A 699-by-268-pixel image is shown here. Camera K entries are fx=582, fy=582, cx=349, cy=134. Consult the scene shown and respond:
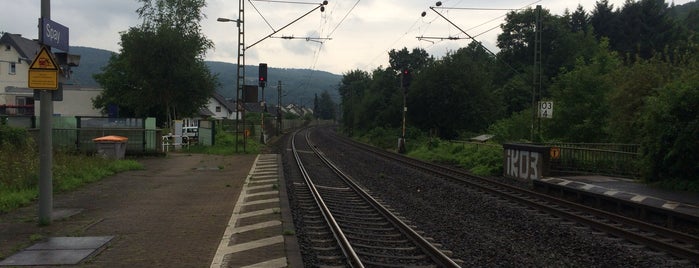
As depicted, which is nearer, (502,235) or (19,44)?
(502,235)

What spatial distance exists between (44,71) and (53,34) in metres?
0.62

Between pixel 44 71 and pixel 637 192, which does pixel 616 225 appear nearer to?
pixel 637 192

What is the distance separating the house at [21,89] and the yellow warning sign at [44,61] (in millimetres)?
52981

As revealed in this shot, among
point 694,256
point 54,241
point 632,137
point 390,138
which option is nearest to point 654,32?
point 390,138

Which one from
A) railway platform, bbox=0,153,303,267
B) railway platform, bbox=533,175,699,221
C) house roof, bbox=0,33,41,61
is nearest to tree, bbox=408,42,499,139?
railway platform, bbox=533,175,699,221

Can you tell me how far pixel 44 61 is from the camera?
9.06 metres

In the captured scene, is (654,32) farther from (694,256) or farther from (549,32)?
(694,256)

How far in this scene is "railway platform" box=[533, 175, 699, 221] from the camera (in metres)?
11.2

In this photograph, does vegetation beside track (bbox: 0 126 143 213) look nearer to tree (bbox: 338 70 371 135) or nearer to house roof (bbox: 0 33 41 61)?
house roof (bbox: 0 33 41 61)

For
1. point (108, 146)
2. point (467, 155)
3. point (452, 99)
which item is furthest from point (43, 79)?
point (452, 99)

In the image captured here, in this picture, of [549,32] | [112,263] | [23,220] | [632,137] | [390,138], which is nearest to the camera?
[112,263]

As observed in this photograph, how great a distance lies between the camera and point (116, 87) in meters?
50.5

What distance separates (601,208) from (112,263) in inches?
423

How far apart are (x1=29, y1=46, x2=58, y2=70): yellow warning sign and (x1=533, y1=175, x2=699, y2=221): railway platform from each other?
36.3ft
